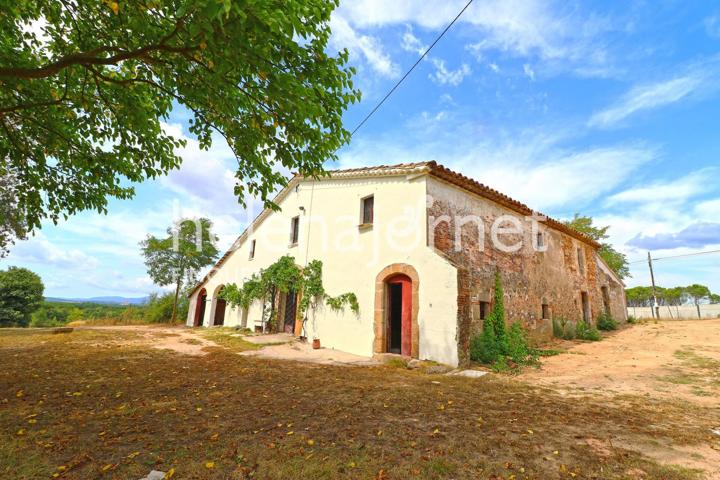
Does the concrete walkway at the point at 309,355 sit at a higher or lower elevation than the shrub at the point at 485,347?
lower

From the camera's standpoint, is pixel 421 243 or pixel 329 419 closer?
pixel 329 419

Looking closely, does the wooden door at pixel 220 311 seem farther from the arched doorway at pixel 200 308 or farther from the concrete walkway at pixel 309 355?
the concrete walkway at pixel 309 355

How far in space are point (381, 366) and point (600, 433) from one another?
16.8 feet

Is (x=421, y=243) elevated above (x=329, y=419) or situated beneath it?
elevated above

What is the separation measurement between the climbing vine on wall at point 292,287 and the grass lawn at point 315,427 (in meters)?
4.38

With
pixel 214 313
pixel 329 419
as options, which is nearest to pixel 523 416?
pixel 329 419

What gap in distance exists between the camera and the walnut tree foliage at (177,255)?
90.2 feet

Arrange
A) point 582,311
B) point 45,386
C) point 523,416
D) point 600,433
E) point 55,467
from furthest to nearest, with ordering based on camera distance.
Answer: point 582,311, point 45,386, point 523,416, point 600,433, point 55,467

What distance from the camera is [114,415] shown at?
402 cm

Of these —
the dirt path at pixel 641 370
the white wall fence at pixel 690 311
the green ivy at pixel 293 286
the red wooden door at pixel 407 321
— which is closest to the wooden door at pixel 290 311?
the green ivy at pixel 293 286

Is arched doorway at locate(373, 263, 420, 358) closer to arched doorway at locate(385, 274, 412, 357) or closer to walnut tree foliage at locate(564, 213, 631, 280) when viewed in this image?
arched doorway at locate(385, 274, 412, 357)

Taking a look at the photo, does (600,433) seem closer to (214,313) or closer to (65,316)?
(214,313)

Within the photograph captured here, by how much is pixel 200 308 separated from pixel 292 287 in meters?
11.6

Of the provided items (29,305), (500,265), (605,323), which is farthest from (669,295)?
(29,305)
